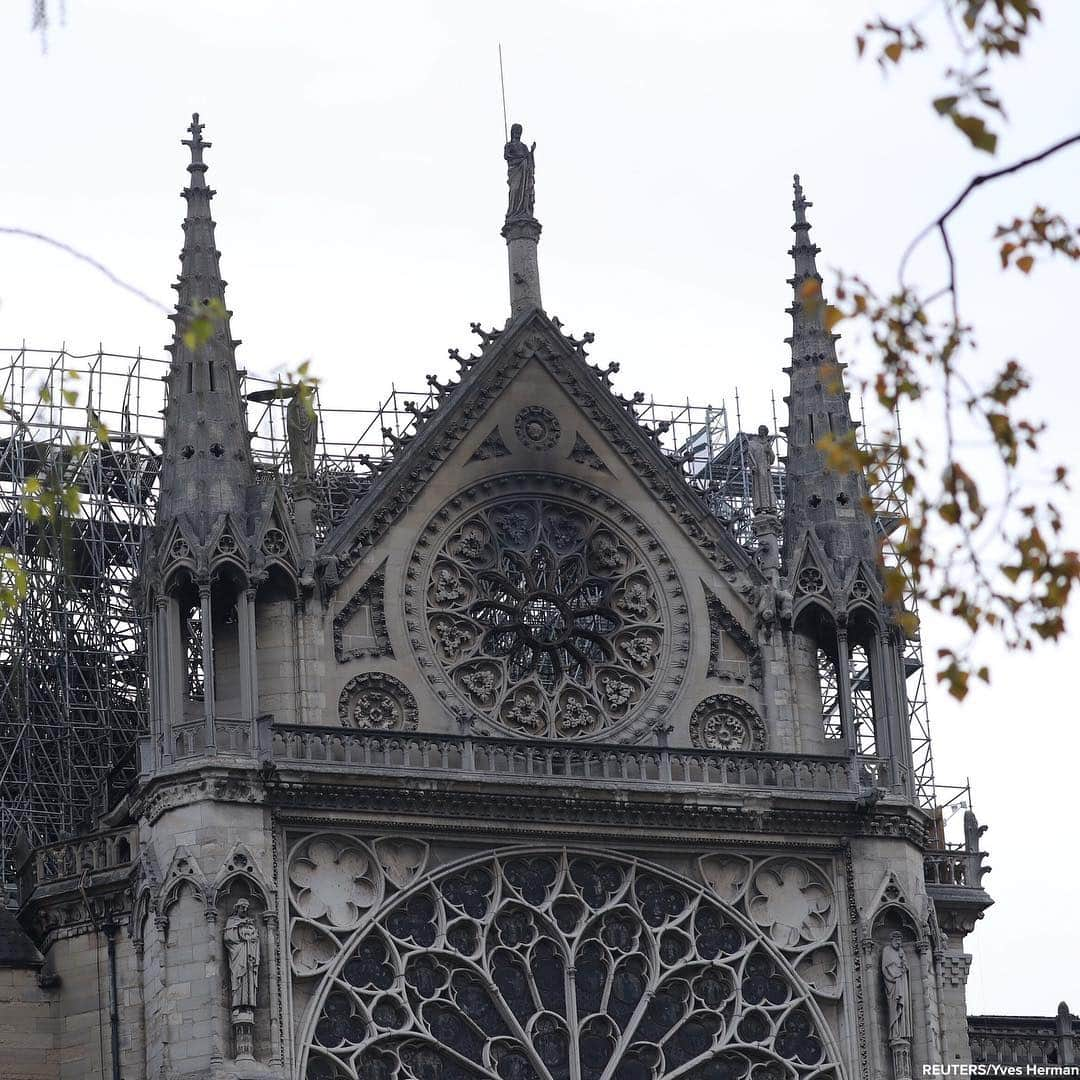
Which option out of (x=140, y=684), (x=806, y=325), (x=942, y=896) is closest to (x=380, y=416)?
(x=140, y=684)

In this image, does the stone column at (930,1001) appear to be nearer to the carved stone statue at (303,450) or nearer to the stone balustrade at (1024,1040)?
the stone balustrade at (1024,1040)

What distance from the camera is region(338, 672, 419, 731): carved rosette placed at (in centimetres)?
3334

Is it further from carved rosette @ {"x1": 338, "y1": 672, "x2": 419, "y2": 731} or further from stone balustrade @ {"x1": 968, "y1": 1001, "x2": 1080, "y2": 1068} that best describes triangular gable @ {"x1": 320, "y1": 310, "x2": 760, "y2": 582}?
stone balustrade @ {"x1": 968, "y1": 1001, "x2": 1080, "y2": 1068}

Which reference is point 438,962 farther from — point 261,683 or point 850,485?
point 850,485

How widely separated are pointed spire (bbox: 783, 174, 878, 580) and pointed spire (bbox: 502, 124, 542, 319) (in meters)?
3.31

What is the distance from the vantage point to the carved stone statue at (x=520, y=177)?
121 feet

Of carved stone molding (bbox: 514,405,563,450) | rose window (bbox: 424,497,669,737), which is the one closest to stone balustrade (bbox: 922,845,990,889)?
rose window (bbox: 424,497,669,737)

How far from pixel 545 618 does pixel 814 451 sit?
4.35 m

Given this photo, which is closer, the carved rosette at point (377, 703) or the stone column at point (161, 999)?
the stone column at point (161, 999)

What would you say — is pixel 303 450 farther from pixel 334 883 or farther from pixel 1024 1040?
pixel 1024 1040

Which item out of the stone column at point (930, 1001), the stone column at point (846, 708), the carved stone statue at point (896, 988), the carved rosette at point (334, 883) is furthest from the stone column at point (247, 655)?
the stone column at point (930, 1001)

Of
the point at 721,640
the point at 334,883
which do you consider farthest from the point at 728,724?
the point at 334,883

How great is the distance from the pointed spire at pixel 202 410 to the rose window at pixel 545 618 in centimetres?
273

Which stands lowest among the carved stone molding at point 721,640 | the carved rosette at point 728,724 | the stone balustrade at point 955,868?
the stone balustrade at point 955,868
